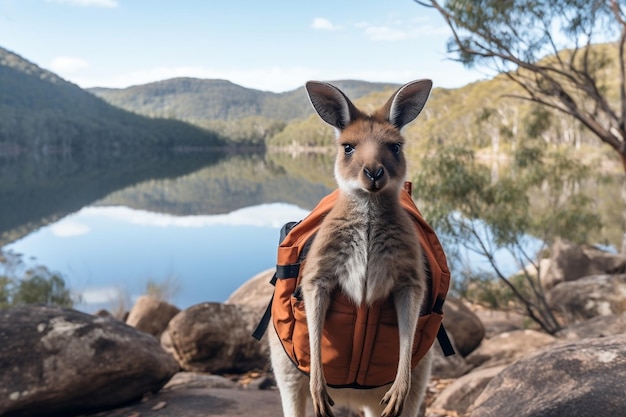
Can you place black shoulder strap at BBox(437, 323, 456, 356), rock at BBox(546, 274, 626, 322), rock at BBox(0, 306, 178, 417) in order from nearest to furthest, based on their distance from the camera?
black shoulder strap at BBox(437, 323, 456, 356) < rock at BBox(0, 306, 178, 417) < rock at BBox(546, 274, 626, 322)

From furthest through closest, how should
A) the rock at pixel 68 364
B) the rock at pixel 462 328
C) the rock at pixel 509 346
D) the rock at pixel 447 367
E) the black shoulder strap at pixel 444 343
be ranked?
the rock at pixel 462 328, the rock at pixel 509 346, the rock at pixel 447 367, the rock at pixel 68 364, the black shoulder strap at pixel 444 343

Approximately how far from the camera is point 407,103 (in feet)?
5.82

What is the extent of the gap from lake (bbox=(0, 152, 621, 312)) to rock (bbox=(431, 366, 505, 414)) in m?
2.35

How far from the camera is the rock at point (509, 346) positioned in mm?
5992

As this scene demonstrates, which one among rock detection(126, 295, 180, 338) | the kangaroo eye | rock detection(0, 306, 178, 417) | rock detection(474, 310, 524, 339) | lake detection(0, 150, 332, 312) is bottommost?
rock detection(474, 310, 524, 339)

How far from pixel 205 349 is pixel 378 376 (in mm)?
3826

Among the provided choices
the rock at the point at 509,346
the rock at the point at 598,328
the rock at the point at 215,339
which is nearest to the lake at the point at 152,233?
the rock at the point at 215,339

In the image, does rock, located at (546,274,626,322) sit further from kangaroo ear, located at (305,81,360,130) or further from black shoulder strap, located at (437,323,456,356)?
kangaroo ear, located at (305,81,360,130)

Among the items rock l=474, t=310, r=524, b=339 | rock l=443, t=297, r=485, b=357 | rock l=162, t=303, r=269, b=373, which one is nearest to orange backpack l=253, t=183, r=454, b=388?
rock l=162, t=303, r=269, b=373

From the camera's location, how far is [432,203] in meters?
8.45

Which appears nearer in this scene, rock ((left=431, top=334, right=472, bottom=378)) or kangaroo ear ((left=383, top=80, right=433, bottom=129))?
kangaroo ear ((left=383, top=80, right=433, bottom=129))

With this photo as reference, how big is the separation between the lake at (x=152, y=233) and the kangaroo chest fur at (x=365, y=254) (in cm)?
381

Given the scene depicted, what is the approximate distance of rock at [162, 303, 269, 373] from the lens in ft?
17.3

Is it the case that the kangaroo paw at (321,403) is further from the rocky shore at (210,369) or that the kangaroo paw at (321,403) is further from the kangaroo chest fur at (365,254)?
the rocky shore at (210,369)
